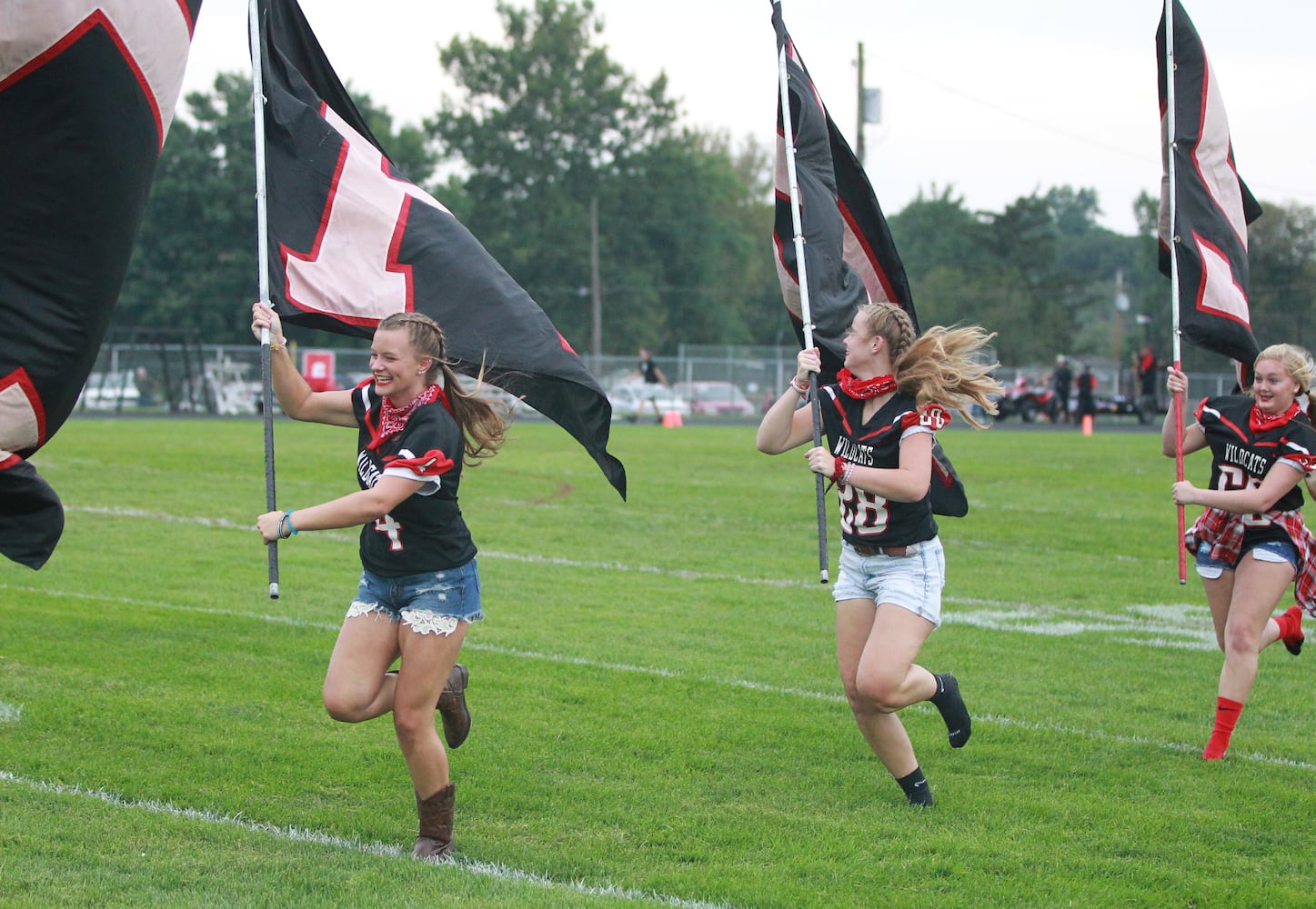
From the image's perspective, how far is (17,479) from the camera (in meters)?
5.11

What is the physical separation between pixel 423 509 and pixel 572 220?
220 feet

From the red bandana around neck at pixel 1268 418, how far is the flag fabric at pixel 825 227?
4.55 ft

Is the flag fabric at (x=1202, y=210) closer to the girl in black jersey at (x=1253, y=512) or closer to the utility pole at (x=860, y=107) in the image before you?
the girl in black jersey at (x=1253, y=512)

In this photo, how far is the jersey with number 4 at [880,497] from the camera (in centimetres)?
582

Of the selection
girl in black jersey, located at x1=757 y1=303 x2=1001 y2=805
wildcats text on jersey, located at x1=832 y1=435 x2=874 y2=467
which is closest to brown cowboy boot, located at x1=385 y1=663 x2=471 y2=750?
girl in black jersey, located at x1=757 y1=303 x2=1001 y2=805

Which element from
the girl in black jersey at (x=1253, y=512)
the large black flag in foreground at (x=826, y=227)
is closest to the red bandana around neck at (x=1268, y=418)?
the girl in black jersey at (x=1253, y=512)

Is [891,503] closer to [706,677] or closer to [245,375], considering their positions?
[706,677]

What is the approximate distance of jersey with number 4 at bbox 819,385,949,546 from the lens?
229 inches

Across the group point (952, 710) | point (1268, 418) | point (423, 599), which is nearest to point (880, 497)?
point (952, 710)

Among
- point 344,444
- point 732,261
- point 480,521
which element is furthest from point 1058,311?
point 480,521

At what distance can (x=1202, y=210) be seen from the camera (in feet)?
25.9

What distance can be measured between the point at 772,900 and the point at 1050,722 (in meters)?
3.15

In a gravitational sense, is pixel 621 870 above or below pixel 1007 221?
below

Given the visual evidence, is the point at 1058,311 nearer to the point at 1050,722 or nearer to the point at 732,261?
the point at 732,261
